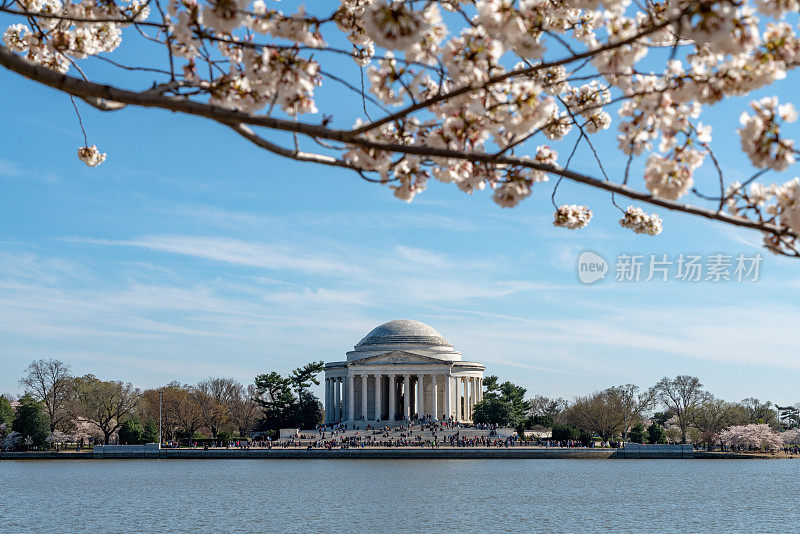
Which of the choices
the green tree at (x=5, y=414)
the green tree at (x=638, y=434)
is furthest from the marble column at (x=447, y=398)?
the green tree at (x=5, y=414)

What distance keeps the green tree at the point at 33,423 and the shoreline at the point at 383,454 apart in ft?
10.5

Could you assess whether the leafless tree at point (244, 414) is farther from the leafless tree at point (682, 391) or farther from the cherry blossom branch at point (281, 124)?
the cherry blossom branch at point (281, 124)

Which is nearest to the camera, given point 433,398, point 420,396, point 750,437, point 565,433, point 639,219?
point 639,219

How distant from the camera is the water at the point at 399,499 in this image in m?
32.7

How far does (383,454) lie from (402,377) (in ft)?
125

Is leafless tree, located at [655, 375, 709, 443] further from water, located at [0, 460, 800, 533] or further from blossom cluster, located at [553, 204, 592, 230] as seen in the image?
blossom cluster, located at [553, 204, 592, 230]

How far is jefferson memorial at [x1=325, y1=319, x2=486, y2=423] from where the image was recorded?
10488cm

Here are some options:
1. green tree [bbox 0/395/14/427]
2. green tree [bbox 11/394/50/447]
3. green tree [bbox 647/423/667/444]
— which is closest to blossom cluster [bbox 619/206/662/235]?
green tree [bbox 647/423/667/444]

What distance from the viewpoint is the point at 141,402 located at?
97062 millimetres

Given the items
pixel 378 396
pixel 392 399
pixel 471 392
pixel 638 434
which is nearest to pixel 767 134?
pixel 638 434

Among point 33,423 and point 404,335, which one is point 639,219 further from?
point 404,335

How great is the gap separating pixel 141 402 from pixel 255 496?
59.2 metres

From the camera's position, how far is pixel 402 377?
112m

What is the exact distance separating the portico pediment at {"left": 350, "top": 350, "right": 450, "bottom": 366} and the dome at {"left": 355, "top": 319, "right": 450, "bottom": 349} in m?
3.78
